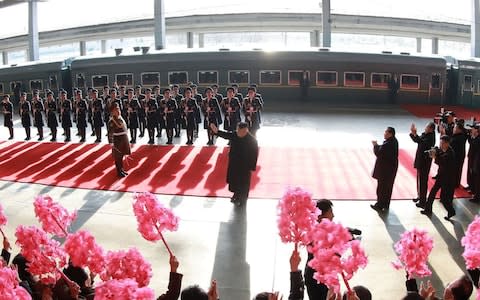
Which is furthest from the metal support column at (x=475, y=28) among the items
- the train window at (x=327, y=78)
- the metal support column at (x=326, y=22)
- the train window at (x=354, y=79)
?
the train window at (x=327, y=78)

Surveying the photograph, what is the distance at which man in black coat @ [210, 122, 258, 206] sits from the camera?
8375 millimetres

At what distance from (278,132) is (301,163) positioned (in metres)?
3.73

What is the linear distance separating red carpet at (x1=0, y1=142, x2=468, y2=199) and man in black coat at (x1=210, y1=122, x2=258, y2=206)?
35.3 inches

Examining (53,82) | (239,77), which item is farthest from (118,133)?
(53,82)

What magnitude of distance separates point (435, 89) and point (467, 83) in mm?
1296

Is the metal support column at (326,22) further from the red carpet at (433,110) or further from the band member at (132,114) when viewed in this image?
the band member at (132,114)

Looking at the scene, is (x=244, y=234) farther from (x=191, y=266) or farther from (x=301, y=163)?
(x=301, y=163)

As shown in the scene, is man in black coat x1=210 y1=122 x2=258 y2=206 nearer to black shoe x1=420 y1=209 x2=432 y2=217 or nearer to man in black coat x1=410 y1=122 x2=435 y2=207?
man in black coat x1=410 y1=122 x2=435 y2=207

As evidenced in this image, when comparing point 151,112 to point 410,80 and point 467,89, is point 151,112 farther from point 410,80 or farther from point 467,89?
point 467,89

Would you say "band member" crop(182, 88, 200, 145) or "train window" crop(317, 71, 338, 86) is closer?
"band member" crop(182, 88, 200, 145)

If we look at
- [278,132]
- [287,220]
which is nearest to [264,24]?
[278,132]

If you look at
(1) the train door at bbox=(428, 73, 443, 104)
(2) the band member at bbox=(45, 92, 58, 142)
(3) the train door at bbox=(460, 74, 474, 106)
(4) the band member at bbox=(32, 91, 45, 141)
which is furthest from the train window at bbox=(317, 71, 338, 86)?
(4) the band member at bbox=(32, 91, 45, 141)

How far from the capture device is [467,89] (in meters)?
20.2

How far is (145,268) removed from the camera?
10.2 ft
